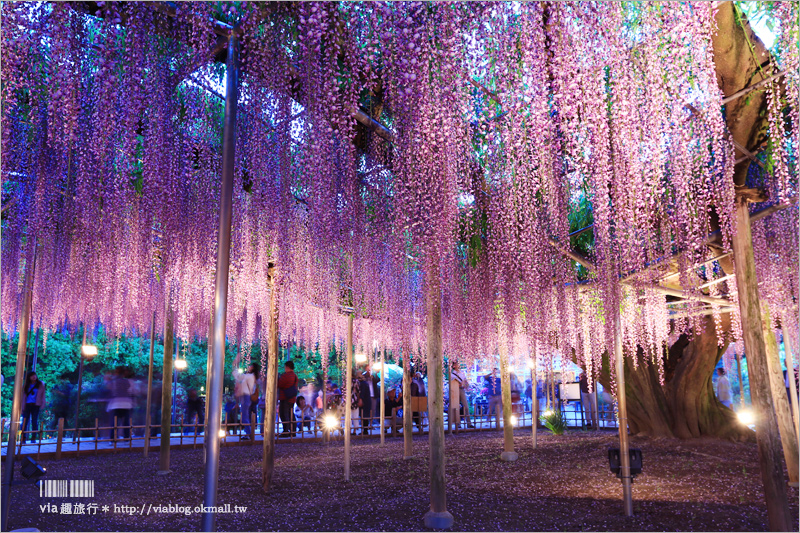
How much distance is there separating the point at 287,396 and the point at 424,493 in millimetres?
7082

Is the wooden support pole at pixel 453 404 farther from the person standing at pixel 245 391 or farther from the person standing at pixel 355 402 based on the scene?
the person standing at pixel 245 391

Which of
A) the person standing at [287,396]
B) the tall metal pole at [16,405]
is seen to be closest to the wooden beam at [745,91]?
the tall metal pole at [16,405]

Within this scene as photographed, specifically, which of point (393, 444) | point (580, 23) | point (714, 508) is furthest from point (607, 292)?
point (393, 444)

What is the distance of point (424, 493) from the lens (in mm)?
5742

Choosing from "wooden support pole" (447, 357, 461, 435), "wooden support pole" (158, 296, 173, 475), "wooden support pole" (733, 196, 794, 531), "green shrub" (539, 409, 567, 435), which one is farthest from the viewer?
"wooden support pole" (447, 357, 461, 435)

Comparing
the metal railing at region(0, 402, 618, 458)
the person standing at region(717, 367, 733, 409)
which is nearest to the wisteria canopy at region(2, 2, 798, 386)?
the metal railing at region(0, 402, 618, 458)

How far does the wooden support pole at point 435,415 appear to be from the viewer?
14.3 ft

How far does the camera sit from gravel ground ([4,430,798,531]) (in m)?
4.50

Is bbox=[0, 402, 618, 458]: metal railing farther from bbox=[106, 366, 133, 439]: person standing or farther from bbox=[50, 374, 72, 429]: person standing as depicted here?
bbox=[50, 374, 72, 429]: person standing

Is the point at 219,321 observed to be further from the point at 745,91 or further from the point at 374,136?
the point at 745,91

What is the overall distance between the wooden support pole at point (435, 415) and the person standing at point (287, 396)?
768 centimetres

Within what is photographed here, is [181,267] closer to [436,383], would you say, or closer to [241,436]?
[436,383]

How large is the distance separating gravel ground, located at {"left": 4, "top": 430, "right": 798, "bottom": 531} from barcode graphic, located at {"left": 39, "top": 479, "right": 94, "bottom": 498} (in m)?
0.11

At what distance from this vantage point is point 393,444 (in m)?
11.3
